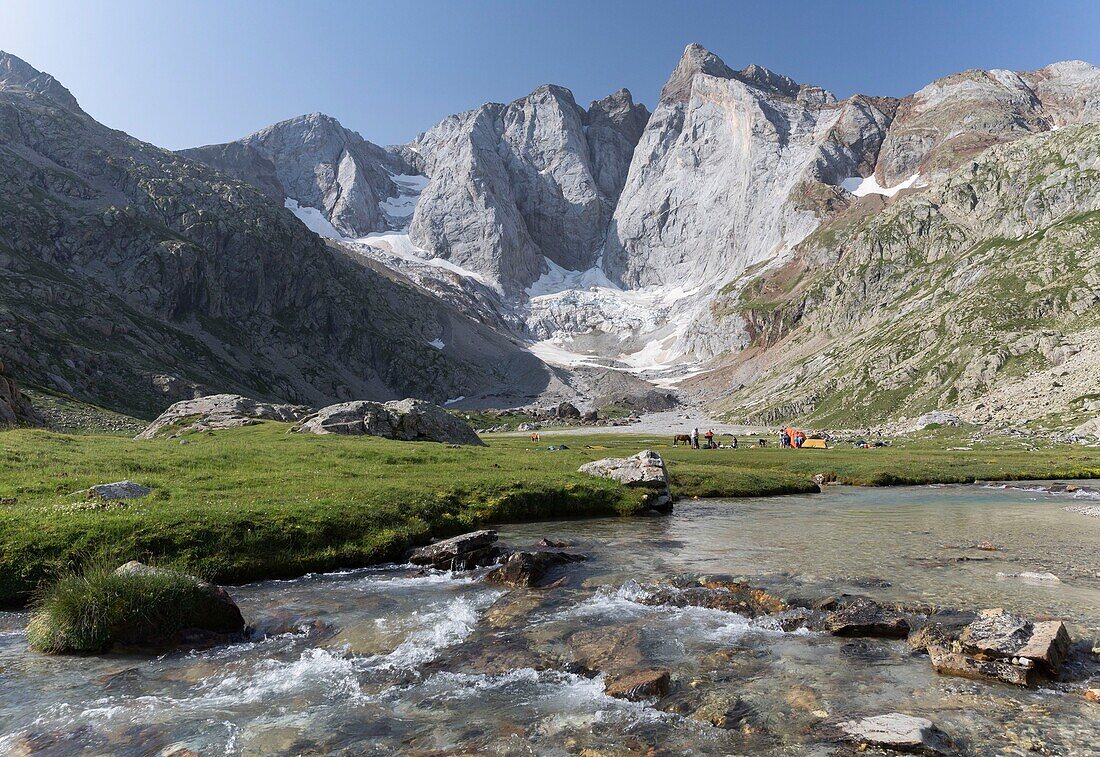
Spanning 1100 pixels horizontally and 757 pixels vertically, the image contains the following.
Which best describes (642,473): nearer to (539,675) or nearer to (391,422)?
(539,675)

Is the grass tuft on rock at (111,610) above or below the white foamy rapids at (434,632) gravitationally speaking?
above

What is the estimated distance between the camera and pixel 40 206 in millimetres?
182625

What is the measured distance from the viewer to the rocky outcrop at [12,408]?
170ft

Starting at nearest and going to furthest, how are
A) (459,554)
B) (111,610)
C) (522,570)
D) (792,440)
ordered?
(111,610)
(522,570)
(459,554)
(792,440)

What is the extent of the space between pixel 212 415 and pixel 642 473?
54762 mm

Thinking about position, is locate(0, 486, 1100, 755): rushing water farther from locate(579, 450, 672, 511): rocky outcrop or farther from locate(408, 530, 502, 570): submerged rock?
locate(579, 450, 672, 511): rocky outcrop

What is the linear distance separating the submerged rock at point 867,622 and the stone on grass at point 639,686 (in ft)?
17.7

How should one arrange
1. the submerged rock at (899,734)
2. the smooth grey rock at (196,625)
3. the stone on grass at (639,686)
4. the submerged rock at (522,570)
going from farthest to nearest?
the submerged rock at (522,570) < the smooth grey rock at (196,625) < the stone on grass at (639,686) < the submerged rock at (899,734)

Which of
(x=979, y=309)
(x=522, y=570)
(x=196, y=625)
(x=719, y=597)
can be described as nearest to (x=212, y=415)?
(x=196, y=625)

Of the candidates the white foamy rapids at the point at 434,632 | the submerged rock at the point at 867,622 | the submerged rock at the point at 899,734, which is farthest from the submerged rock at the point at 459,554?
the submerged rock at the point at 899,734

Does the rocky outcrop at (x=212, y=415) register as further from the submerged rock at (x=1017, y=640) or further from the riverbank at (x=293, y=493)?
the submerged rock at (x=1017, y=640)

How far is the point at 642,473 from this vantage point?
3697 centimetres

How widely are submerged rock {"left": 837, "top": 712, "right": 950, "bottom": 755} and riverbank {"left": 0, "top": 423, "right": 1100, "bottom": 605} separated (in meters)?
17.9

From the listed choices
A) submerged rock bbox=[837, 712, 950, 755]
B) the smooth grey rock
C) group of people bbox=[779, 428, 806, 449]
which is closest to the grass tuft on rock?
the smooth grey rock
